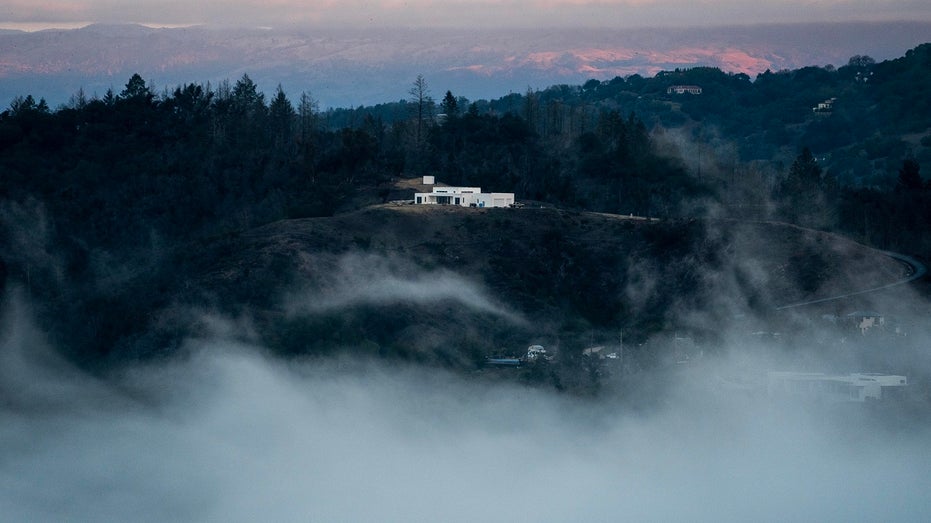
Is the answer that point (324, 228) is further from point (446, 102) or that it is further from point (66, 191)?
point (446, 102)

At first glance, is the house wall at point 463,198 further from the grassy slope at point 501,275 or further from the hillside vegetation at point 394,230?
the hillside vegetation at point 394,230

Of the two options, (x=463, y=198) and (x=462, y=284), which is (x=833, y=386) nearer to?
(x=462, y=284)

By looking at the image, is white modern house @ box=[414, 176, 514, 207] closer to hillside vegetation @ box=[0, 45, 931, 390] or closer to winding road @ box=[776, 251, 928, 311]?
hillside vegetation @ box=[0, 45, 931, 390]

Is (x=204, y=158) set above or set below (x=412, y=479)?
above

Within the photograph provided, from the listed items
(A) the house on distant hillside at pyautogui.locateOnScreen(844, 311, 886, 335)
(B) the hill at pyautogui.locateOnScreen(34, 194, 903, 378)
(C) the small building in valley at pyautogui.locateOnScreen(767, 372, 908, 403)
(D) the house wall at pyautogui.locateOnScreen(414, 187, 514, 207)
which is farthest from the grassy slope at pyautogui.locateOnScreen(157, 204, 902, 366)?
(C) the small building in valley at pyautogui.locateOnScreen(767, 372, 908, 403)

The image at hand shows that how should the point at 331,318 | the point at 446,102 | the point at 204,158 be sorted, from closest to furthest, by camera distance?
the point at 331,318, the point at 204,158, the point at 446,102

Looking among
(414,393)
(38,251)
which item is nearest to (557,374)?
(414,393)
